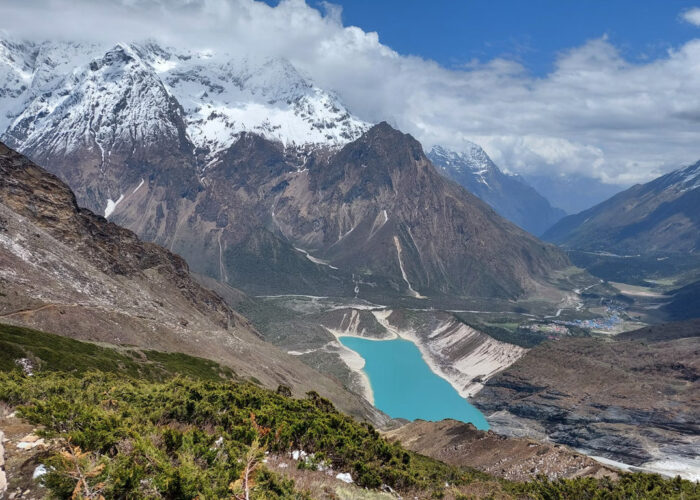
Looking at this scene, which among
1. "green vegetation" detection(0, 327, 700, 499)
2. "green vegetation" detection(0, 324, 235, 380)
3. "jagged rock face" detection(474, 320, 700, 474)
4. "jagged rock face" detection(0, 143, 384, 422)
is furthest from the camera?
"jagged rock face" detection(474, 320, 700, 474)

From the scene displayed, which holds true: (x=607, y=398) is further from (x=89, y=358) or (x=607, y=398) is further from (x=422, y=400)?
(x=89, y=358)

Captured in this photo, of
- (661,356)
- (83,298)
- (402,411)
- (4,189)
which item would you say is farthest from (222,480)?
(661,356)

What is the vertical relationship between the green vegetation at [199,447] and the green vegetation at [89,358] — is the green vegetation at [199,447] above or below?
above

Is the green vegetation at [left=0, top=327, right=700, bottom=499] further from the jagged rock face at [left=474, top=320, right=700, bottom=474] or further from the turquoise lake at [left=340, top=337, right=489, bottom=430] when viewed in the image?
the turquoise lake at [left=340, top=337, right=489, bottom=430]

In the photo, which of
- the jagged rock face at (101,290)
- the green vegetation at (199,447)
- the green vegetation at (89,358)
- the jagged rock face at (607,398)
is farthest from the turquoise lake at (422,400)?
the green vegetation at (199,447)

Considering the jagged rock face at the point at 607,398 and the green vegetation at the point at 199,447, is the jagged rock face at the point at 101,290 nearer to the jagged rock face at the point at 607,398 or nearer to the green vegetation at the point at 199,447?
the jagged rock face at the point at 607,398

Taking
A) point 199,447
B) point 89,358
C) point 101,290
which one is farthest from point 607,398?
point 199,447

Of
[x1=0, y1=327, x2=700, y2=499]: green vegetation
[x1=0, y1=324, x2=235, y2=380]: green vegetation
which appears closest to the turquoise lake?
[x1=0, y1=324, x2=235, y2=380]: green vegetation
